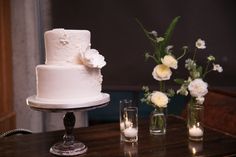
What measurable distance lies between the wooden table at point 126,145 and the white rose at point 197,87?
256 mm

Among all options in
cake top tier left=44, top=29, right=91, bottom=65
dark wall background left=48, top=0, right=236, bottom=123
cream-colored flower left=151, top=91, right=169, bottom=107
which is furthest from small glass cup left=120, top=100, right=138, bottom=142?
dark wall background left=48, top=0, right=236, bottom=123

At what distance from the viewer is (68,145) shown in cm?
170

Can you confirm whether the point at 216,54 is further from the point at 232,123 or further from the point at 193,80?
the point at 193,80

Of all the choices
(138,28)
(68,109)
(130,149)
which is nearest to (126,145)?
(130,149)

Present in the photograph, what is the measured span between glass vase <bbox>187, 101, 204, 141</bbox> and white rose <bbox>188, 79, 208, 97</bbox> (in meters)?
0.09

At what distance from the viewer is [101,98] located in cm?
165

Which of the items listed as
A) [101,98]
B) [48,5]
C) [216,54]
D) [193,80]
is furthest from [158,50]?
[48,5]

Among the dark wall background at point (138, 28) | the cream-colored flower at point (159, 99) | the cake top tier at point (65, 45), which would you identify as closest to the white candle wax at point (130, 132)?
the cream-colored flower at point (159, 99)

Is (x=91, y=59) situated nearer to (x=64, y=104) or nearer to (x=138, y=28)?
(x=64, y=104)

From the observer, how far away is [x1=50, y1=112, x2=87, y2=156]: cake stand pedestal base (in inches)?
64.2

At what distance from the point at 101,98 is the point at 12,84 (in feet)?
6.03

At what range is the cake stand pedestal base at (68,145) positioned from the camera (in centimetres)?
163

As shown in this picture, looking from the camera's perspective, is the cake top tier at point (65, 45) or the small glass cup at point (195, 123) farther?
the small glass cup at point (195, 123)

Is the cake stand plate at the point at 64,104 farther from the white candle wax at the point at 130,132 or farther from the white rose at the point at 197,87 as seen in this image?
the white rose at the point at 197,87
